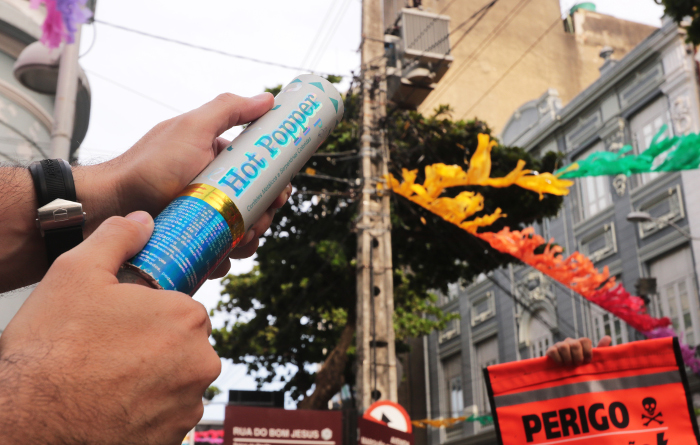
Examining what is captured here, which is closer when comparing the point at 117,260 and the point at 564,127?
the point at 117,260

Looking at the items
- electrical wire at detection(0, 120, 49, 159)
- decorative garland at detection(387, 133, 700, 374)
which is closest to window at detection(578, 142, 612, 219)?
decorative garland at detection(387, 133, 700, 374)

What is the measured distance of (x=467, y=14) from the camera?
2927 centimetres

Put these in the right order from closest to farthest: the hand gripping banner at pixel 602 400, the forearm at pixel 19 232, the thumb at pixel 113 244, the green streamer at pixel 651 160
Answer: the thumb at pixel 113 244 < the forearm at pixel 19 232 < the hand gripping banner at pixel 602 400 < the green streamer at pixel 651 160

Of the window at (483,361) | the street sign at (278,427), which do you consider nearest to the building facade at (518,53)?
the window at (483,361)

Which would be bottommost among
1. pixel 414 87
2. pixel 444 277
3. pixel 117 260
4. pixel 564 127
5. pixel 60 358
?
pixel 60 358

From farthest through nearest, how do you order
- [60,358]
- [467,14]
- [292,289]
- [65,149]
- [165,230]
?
[467,14], [292,289], [65,149], [165,230], [60,358]

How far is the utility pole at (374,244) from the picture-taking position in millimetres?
9867

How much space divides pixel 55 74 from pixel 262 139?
19.7 ft

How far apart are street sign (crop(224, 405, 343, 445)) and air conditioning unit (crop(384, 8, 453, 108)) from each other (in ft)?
21.1

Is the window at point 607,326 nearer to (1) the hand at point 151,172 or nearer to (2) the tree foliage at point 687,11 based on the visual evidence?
(2) the tree foliage at point 687,11

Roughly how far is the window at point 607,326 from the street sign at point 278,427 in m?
13.2

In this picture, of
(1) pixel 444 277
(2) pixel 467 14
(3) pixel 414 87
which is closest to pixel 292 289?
(1) pixel 444 277

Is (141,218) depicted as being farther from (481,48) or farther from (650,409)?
(481,48)

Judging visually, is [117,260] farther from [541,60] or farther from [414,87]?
[541,60]
